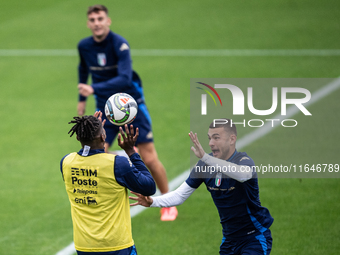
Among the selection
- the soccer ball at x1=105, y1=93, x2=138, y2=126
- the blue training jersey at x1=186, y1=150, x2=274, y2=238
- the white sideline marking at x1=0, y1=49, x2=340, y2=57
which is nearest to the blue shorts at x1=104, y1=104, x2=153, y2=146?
the soccer ball at x1=105, y1=93, x2=138, y2=126

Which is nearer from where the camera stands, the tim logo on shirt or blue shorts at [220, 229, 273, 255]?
blue shorts at [220, 229, 273, 255]

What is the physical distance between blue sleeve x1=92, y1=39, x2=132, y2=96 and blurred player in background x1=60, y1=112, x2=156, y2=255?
283 cm

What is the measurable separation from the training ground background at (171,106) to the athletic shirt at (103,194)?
231 centimetres

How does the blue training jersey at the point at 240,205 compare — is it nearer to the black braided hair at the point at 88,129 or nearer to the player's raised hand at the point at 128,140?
the player's raised hand at the point at 128,140

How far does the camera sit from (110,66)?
27.1 feet

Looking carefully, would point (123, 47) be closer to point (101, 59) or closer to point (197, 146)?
point (101, 59)

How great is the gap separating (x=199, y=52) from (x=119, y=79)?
401 inches

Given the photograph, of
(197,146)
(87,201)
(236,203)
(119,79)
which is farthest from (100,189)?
(119,79)

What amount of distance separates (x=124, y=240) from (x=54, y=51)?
48.0 ft

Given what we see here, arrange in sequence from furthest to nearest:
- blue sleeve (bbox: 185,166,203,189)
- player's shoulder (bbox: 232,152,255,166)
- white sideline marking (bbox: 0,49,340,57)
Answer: white sideline marking (bbox: 0,49,340,57) → blue sleeve (bbox: 185,166,203,189) → player's shoulder (bbox: 232,152,255,166)

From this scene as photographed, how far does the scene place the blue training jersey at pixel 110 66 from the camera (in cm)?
786

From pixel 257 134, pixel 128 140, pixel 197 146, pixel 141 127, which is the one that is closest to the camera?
pixel 128 140

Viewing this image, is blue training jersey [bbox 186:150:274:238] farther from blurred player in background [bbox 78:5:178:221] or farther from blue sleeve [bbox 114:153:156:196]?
blurred player in background [bbox 78:5:178:221]

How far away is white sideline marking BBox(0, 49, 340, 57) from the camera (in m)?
17.1
